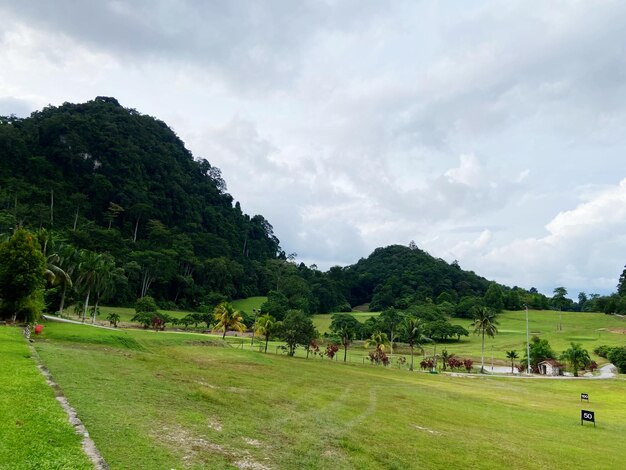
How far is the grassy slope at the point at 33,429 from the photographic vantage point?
889 cm

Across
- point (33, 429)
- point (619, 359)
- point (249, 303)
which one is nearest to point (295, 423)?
point (33, 429)

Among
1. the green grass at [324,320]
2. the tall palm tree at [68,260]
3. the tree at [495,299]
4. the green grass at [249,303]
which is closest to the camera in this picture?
the tall palm tree at [68,260]

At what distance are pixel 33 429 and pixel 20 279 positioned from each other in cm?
3286

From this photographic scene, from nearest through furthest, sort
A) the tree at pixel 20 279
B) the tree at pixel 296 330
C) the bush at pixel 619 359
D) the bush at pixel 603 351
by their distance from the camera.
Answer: the tree at pixel 20 279
the tree at pixel 296 330
the bush at pixel 619 359
the bush at pixel 603 351

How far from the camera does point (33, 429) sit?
10359 mm

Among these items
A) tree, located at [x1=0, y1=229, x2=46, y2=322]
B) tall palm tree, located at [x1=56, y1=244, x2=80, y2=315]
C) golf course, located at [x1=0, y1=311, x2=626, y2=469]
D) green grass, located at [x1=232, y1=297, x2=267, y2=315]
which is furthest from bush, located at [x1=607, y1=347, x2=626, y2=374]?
green grass, located at [x1=232, y1=297, x2=267, y2=315]

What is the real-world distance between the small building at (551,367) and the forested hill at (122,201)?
323ft

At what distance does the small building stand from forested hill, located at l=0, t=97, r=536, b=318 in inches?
2789

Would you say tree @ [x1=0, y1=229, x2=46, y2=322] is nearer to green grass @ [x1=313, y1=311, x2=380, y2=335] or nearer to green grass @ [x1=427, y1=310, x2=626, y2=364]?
green grass @ [x1=427, y1=310, x2=626, y2=364]

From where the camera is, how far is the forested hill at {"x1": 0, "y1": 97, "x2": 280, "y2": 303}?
12206 cm

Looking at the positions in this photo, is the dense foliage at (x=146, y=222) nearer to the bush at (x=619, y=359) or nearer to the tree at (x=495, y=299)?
the tree at (x=495, y=299)

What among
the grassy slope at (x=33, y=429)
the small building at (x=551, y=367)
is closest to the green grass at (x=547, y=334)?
the small building at (x=551, y=367)

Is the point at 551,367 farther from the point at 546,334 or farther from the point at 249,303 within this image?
the point at 249,303

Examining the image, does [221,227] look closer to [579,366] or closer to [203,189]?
[203,189]
